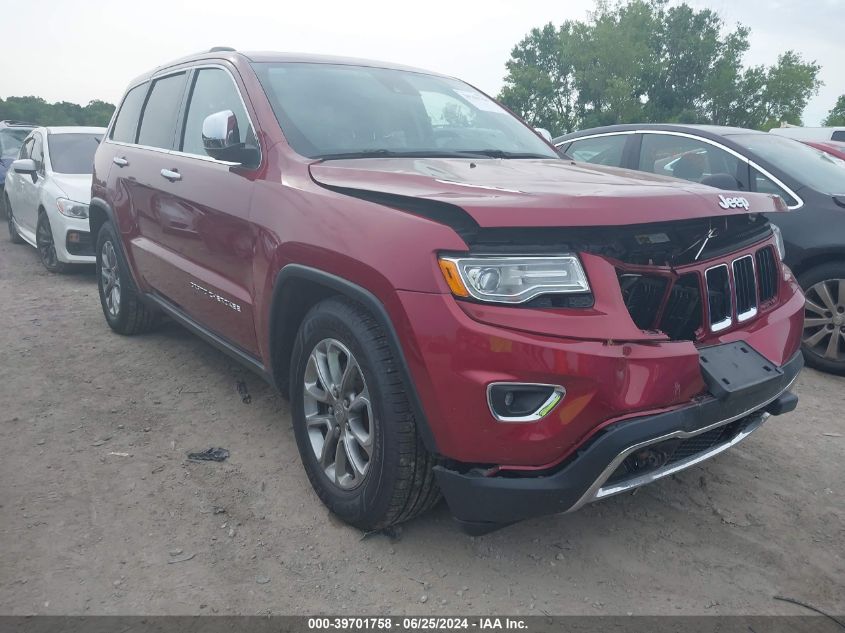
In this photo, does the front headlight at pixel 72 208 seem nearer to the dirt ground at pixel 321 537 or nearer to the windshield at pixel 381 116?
the dirt ground at pixel 321 537

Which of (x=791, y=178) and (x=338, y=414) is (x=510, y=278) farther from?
(x=791, y=178)

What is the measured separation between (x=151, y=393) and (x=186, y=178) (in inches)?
52.6

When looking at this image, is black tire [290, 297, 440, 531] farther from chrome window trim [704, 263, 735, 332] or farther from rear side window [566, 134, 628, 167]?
rear side window [566, 134, 628, 167]

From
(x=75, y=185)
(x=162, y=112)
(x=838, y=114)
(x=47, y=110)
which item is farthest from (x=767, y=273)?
(x=838, y=114)

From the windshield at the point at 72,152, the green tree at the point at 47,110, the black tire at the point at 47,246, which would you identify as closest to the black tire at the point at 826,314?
the black tire at the point at 47,246

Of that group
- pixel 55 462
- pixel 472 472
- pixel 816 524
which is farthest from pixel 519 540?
pixel 55 462

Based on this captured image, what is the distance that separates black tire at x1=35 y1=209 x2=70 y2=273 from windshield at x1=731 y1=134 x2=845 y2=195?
6.83m

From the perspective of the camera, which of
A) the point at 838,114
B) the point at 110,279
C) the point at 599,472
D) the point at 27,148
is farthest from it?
the point at 838,114

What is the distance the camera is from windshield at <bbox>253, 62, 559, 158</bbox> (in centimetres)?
316

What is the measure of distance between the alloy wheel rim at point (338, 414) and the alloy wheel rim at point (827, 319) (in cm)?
328

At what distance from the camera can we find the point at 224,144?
310 centimetres

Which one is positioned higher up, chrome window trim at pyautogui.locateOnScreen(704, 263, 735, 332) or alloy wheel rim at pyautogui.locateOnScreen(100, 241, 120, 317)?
chrome window trim at pyautogui.locateOnScreen(704, 263, 735, 332)

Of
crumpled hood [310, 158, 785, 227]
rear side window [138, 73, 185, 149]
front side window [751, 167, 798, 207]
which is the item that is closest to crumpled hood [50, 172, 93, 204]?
rear side window [138, 73, 185, 149]

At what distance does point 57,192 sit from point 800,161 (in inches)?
279
